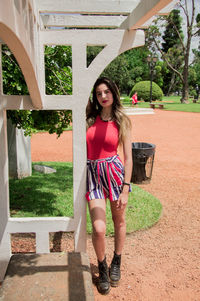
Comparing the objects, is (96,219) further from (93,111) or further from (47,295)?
(93,111)

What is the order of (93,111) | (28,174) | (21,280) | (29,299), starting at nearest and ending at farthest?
(29,299)
(21,280)
(93,111)
(28,174)

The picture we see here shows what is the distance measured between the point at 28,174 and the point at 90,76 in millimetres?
4155

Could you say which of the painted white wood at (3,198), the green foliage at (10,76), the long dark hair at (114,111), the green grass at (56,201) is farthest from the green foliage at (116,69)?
the painted white wood at (3,198)

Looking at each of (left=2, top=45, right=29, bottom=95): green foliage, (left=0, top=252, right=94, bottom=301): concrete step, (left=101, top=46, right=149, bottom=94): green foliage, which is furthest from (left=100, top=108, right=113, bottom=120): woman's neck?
(left=101, top=46, right=149, bottom=94): green foliage

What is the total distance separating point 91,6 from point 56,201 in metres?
3.19

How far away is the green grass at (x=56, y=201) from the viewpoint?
4617 millimetres

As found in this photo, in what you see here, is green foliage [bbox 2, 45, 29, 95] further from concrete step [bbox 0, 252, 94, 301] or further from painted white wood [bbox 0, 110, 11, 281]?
concrete step [bbox 0, 252, 94, 301]

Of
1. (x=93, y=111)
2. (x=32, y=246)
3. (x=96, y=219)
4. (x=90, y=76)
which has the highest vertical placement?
(x=90, y=76)

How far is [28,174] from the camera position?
21.7 ft

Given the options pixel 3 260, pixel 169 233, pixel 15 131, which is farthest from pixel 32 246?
pixel 15 131

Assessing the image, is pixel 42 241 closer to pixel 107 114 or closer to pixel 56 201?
pixel 107 114

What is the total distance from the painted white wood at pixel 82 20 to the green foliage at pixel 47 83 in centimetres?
64

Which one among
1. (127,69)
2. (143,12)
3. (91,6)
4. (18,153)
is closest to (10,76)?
(91,6)

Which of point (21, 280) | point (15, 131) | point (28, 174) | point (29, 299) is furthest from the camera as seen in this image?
point (28, 174)
